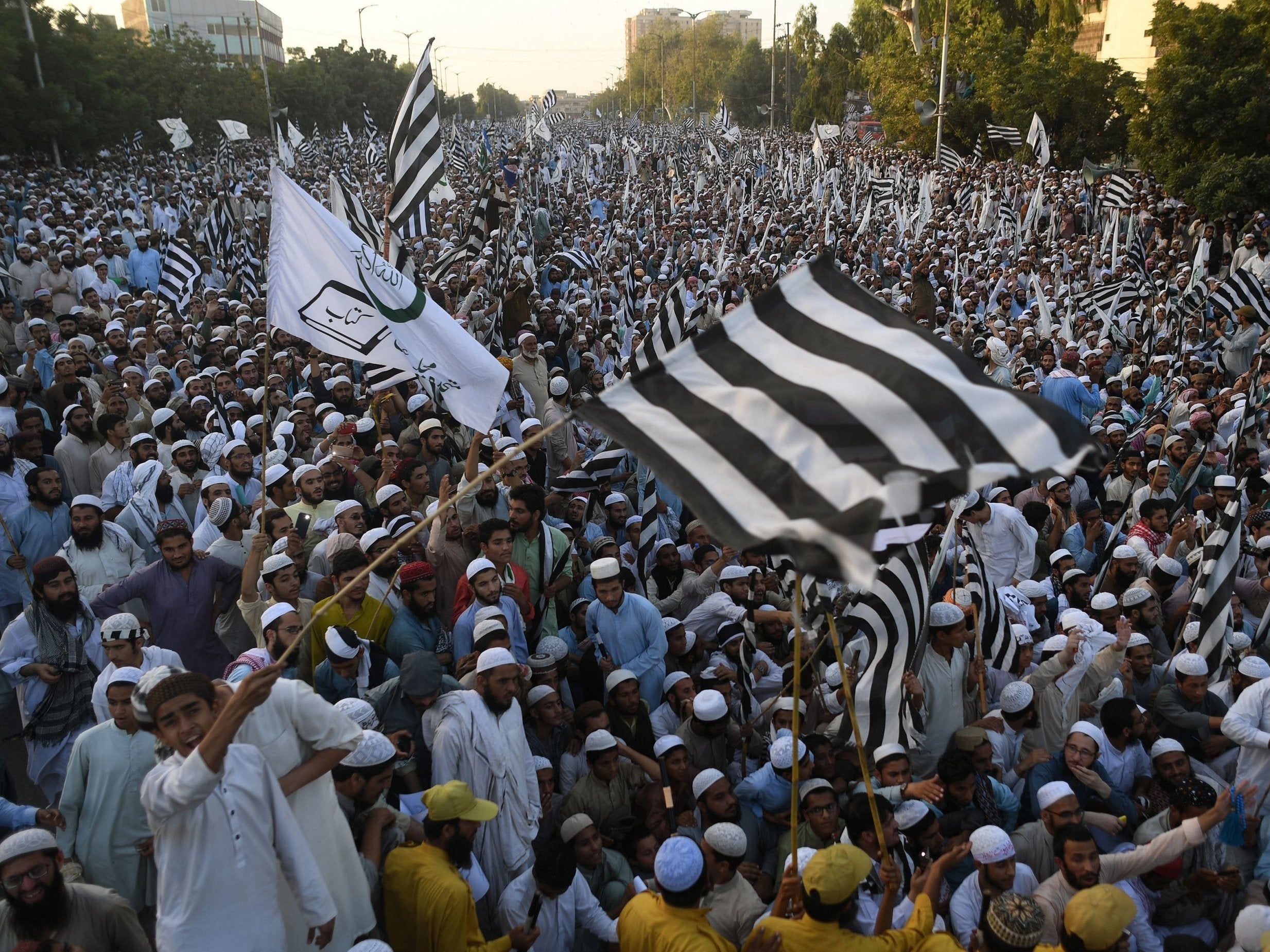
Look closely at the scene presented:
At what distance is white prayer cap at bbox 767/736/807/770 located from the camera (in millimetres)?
4441

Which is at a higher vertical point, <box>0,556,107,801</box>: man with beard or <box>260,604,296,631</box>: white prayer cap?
<box>260,604,296,631</box>: white prayer cap

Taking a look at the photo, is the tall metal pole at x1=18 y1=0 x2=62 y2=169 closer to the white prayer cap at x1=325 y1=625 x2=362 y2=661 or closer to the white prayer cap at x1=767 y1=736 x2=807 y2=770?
the white prayer cap at x1=325 y1=625 x2=362 y2=661

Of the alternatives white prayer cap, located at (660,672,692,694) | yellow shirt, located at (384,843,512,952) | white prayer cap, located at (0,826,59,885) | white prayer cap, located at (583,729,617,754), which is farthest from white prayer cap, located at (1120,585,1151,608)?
white prayer cap, located at (0,826,59,885)

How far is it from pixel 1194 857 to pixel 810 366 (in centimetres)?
298

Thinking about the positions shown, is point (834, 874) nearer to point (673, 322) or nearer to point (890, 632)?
point (890, 632)

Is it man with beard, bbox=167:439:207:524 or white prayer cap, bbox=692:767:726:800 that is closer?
white prayer cap, bbox=692:767:726:800

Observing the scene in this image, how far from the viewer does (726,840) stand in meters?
3.72

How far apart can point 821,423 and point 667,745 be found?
247cm

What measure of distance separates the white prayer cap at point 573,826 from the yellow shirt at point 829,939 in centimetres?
105

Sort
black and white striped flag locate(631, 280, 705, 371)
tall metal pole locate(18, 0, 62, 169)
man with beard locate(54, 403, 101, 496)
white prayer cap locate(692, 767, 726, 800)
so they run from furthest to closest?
tall metal pole locate(18, 0, 62, 169) < black and white striped flag locate(631, 280, 705, 371) < man with beard locate(54, 403, 101, 496) < white prayer cap locate(692, 767, 726, 800)

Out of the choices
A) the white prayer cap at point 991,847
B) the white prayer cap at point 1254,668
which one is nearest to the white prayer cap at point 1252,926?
the white prayer cap at point 991,847

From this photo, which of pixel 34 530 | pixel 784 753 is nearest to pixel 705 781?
pixel 784 753

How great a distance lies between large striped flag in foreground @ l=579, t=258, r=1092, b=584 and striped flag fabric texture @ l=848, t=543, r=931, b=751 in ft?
5.84

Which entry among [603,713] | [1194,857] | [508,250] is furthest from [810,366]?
[508,250]
